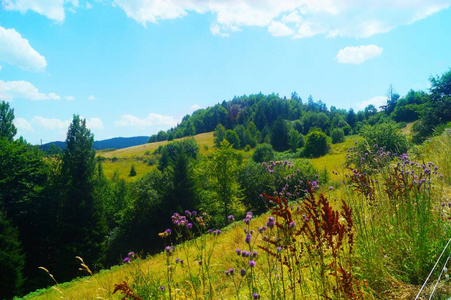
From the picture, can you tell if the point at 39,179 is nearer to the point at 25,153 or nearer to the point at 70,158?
the point at 25,153

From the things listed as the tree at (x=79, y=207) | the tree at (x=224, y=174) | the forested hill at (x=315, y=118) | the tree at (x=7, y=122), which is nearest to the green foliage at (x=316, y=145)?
the forested hill at (x=315, y=118)

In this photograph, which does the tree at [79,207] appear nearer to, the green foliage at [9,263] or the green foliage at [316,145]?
the green foliage at [9,263]

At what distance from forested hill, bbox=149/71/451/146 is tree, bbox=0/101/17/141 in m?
44.3

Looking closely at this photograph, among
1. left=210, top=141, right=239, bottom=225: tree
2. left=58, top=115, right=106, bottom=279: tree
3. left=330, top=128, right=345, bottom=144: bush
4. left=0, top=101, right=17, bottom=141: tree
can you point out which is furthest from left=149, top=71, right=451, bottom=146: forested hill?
left=0, top=101, right=17, bottom=141: tree

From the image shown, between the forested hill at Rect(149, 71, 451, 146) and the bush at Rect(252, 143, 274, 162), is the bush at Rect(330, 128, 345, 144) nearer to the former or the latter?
the forested hill at Rect(149, 71, 451, 146)

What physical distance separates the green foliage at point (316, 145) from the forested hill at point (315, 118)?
8.98 m

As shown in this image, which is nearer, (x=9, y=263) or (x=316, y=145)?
(x=9, y=263)

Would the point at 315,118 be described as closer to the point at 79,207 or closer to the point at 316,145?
the point at 316,145

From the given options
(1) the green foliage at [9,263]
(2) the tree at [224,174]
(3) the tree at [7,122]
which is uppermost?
(3) the tree at [7,122]

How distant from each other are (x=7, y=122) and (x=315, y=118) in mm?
88295

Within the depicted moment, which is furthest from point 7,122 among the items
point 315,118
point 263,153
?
point 315,118

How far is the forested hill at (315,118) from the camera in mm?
33438

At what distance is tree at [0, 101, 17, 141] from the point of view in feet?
94.2

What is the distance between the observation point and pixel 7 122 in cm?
2919
